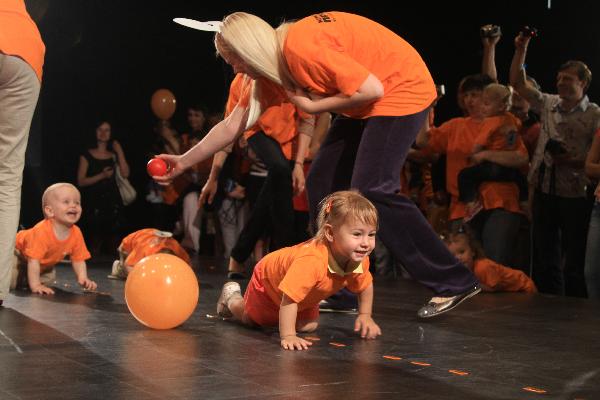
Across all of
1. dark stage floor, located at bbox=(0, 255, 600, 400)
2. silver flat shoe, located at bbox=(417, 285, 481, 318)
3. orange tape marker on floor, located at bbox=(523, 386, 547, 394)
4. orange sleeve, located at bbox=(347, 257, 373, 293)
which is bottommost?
dark stage floor, located at bbox=(0, 255, 600, 400)

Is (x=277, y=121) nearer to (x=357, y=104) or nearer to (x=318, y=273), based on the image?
(x=357, y=104)

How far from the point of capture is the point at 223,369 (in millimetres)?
2580

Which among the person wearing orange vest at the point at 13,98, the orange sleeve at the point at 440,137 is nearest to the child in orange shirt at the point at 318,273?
the person wearing orange vest at the point at 13,98

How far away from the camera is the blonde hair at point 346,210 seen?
3.05m

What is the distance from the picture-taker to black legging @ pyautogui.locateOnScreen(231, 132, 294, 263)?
5441mm

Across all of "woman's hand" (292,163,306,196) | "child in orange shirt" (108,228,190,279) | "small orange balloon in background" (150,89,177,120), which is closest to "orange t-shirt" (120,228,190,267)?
"child in orange shirt" (108,228,190,279)

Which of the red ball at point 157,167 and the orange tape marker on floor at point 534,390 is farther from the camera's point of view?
the red ball at point 157,167

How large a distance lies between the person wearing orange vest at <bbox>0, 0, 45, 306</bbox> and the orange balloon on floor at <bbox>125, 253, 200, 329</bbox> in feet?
1.99

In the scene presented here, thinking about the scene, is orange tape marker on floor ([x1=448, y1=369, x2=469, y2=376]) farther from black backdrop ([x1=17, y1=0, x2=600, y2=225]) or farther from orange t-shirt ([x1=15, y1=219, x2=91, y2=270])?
black backdrop ([x1=17, y1=0, x2=600, y2=225])

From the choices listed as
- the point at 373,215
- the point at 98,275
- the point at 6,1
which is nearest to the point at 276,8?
the point at 98,275

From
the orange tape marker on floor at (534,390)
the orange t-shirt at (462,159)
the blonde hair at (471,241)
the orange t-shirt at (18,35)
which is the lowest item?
the orange tape marker on floor at (534,390)

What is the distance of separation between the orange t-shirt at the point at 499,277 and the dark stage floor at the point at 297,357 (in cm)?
101

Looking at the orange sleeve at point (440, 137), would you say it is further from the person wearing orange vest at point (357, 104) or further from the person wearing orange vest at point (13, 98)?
the person wearing orange vest at point (13, 98)

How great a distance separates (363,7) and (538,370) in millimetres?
6610
